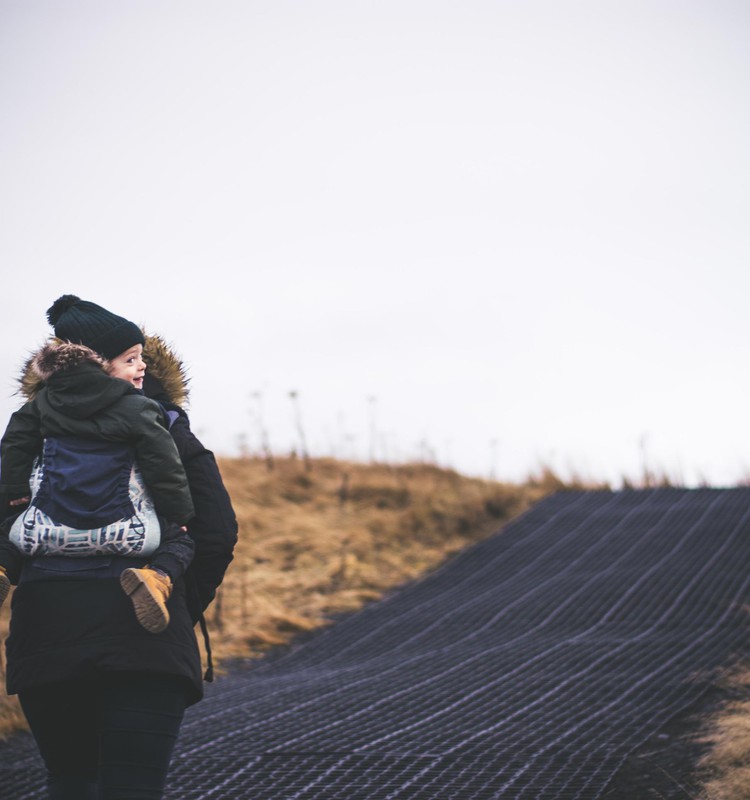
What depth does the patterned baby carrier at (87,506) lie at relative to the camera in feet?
6.23

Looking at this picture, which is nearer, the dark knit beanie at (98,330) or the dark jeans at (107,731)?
the dark jeans at (107,731)

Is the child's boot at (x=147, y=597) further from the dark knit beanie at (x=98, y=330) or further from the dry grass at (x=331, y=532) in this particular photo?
the dry grass at (x=331, y=532)

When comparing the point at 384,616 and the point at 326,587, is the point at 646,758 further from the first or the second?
the point at 326,587

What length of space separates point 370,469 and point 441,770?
8184mm

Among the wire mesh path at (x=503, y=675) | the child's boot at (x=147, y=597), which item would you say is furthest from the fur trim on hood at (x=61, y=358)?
the wire mesh path at (x=503, y=675)

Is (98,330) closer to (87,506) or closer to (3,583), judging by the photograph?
(87,506)

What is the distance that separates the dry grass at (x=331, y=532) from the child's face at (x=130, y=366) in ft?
16.5

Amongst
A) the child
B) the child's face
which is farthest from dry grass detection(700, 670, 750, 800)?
the child's face

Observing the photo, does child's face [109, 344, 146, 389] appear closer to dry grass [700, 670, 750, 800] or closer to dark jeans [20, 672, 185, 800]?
dark jeans [20, 672, 185, 800]

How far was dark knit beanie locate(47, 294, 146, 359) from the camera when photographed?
2096 mm

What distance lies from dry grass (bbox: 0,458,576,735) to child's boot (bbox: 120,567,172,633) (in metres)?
5.23

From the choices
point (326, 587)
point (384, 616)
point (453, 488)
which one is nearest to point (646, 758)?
point (384, 616)

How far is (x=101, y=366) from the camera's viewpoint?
6.74ft

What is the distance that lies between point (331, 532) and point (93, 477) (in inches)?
323
